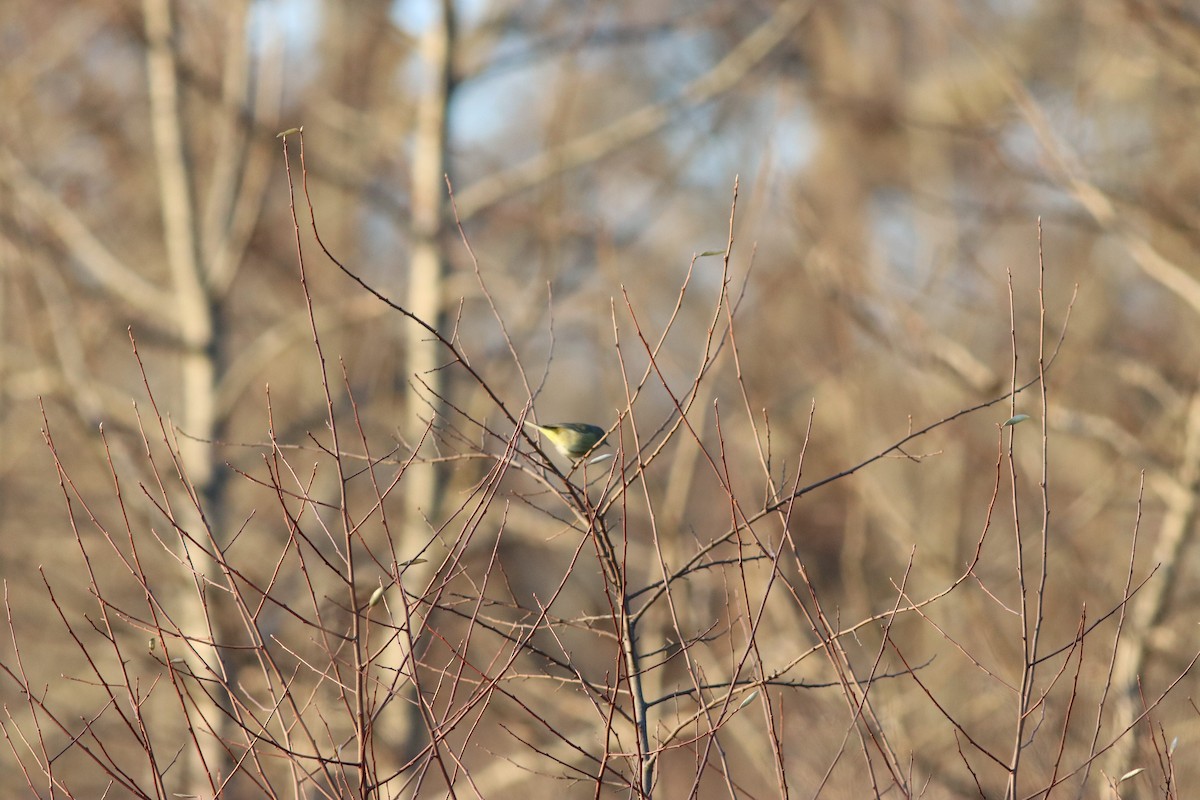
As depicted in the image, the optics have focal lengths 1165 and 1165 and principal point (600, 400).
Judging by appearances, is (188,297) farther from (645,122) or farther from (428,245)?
(645,122)

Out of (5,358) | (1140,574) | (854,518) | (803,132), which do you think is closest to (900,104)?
(803,132)

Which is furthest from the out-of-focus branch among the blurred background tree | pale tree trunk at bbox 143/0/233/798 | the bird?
the bird

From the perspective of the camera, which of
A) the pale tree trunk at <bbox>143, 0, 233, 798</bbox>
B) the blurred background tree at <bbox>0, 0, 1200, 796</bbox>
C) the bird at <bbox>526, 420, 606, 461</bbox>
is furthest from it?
the pale tree trunk at <bbox>143, 0, 233, 798</bbox>

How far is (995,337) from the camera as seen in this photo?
11891mm

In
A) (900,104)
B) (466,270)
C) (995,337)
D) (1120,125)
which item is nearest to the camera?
(466,270)

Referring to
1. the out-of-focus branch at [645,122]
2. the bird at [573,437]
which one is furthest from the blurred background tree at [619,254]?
the bird at [573,437]

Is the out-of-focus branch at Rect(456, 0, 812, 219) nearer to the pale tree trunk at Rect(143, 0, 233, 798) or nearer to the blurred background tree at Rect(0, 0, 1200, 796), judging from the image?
the blurred background tree at Rect(0, 0, 1200, 796)

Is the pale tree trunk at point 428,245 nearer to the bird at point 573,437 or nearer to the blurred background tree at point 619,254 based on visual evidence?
the blurred background tree at point 619,254

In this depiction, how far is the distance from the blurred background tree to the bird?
609 mm

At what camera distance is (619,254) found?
9.44m

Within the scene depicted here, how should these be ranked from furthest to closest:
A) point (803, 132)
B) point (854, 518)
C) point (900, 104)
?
1. point (803, 132)
2. point (900, 104)
3. point (854, 518)

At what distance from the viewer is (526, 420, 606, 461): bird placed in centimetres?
270

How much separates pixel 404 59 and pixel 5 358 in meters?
4.94

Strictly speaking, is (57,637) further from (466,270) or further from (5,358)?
(466,270)
